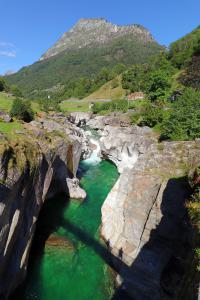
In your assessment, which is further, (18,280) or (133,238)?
(133,238)

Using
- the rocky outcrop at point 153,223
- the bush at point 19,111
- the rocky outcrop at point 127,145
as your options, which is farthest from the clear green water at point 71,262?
the bush at point 19,111

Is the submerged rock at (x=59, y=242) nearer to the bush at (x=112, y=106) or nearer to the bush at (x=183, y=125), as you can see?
the bush at (x=183, y=125)

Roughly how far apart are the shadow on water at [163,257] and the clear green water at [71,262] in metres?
0.83

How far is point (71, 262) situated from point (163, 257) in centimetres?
676

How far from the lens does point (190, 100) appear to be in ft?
131

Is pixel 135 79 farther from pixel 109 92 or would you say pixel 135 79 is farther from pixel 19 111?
pixel 19 111

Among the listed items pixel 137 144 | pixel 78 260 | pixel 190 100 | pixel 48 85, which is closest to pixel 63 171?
pixel 78 260

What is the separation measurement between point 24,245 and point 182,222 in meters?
10.2

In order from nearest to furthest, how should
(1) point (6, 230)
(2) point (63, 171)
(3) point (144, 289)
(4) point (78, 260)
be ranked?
(1) point (6, 230)
(3) point (144, 289)
(4) point (78, 260)
(2) point (63, 171)

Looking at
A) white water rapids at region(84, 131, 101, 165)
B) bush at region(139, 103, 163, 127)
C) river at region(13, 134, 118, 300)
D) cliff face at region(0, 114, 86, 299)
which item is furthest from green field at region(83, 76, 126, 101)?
cliff face at region(0, 114, 86, 299)

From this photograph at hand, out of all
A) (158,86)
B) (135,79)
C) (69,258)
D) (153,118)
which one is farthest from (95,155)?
(135,79)

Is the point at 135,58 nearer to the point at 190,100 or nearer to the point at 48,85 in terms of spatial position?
the point at 48,85

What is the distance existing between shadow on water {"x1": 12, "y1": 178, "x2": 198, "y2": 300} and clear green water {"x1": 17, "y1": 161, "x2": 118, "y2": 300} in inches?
32.6

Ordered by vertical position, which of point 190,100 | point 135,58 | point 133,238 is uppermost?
point 135,58
